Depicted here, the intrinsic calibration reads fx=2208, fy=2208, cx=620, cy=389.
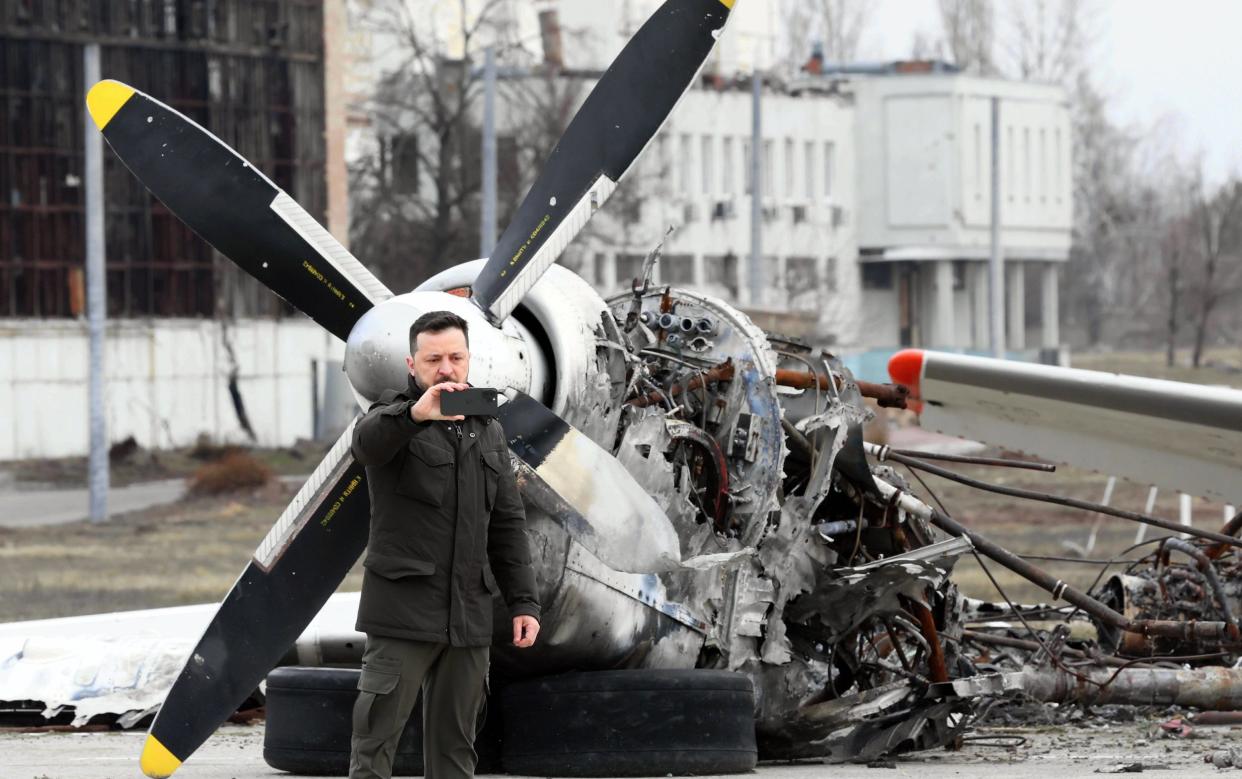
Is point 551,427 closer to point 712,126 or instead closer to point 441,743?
point 441,743

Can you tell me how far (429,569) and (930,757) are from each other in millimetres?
4083

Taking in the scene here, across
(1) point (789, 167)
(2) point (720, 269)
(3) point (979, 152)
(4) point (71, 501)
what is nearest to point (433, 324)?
(4) point (71, 501)

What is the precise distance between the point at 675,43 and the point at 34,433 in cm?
3868

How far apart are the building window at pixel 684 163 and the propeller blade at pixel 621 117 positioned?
62462mm

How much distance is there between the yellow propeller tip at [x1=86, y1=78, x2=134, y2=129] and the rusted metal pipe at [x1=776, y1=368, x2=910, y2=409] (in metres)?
A: 3.43

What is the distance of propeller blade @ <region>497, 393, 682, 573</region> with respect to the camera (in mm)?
9305

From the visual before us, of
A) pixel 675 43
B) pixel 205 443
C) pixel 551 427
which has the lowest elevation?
pixel 205 443

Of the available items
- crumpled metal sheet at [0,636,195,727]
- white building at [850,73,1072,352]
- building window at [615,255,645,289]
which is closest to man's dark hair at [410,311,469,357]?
crumpled metal sheet at [0,636,195,727]

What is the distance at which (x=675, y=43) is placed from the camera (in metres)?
10.3

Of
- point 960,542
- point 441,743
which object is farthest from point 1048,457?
point 441,743

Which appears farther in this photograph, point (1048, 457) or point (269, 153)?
point (269, 153)

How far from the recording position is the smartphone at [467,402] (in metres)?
7.79

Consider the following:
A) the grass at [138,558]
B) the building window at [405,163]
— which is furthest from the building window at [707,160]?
the grass at [138,558]

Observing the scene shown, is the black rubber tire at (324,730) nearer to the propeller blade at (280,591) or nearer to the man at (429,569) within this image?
the propeller blade at (280,591)
